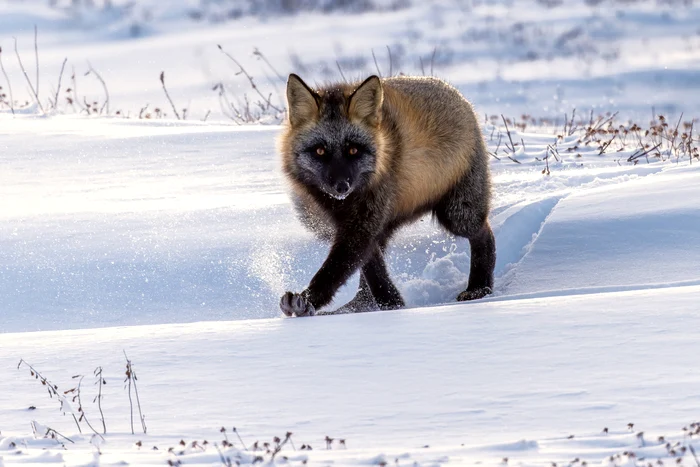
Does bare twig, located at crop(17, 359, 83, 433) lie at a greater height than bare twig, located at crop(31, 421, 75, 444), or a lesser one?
lesser

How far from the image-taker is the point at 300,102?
608cm

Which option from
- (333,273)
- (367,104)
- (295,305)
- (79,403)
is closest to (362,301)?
(333,273)

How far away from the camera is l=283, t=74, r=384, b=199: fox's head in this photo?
19.4ft

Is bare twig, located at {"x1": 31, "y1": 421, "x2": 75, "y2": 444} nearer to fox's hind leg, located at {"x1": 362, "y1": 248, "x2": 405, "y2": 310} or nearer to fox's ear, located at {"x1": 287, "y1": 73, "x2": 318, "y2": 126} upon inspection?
fox's ear, located at {"x1": 287, "y1": 73, "x2": 318, "y2": 126}

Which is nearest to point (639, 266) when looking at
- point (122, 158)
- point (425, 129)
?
point (425, 129)

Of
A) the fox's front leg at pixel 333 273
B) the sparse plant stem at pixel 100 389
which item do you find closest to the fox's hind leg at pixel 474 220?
the fox's front leg at pixel 333 273

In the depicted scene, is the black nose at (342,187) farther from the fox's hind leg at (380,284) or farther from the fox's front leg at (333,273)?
the fox's hind leg at (380,284)

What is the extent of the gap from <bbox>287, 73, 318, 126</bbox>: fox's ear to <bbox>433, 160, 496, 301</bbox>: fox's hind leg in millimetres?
1293

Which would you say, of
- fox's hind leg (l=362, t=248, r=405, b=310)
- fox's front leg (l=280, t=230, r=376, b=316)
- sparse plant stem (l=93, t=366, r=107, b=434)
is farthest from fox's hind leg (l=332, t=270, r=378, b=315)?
sparse plant stem (l=93, t=366, r=107, b=434)

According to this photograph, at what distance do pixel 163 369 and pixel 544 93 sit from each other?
16252 millimetres

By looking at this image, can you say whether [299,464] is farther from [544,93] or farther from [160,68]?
[160,68]

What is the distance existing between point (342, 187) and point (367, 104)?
64 centimetres

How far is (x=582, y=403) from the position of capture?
345 centimetres

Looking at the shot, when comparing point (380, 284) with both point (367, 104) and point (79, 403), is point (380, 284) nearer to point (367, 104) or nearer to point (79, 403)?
point (367, 104)
